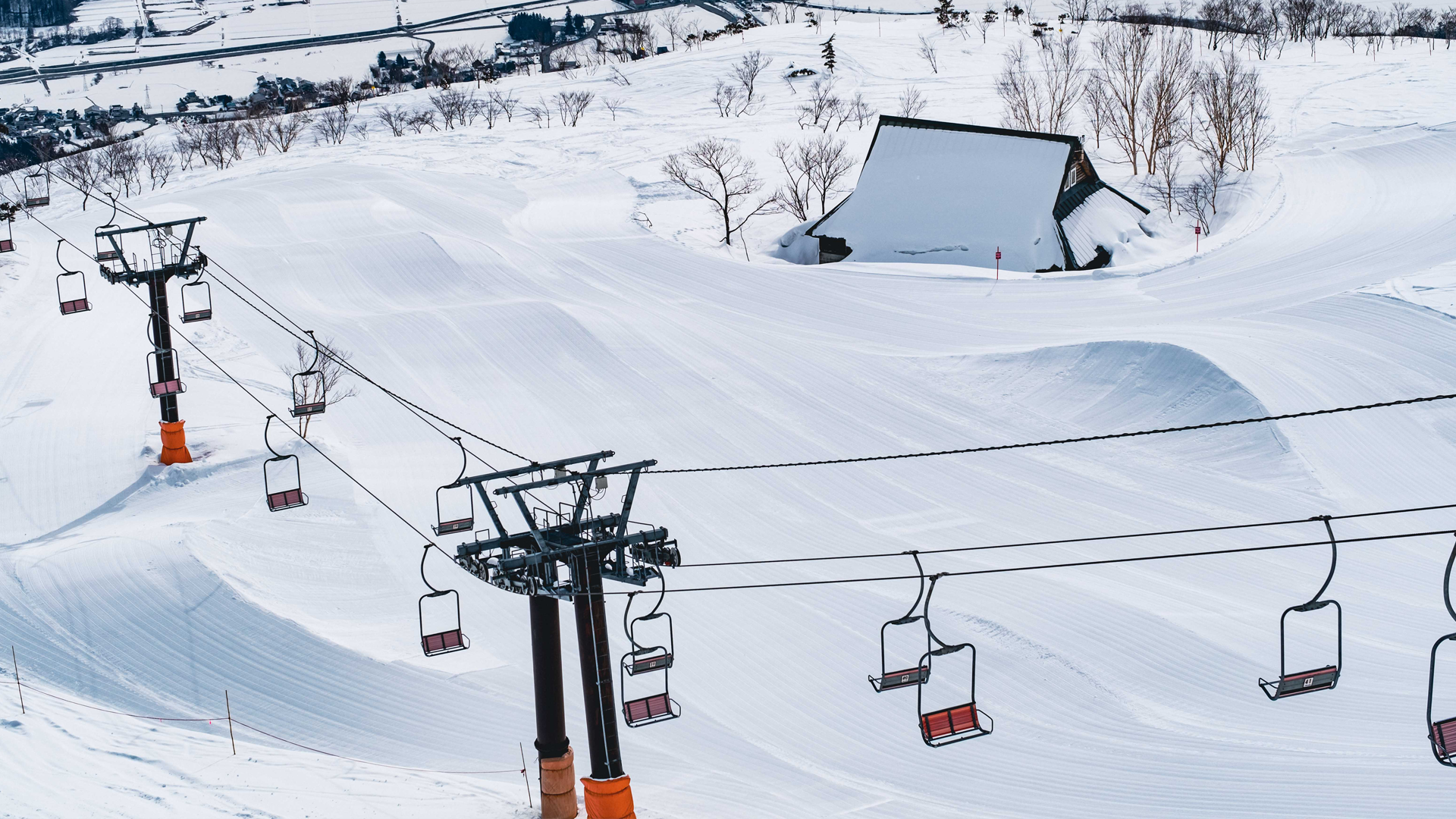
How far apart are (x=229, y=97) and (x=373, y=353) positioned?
73.3 meters

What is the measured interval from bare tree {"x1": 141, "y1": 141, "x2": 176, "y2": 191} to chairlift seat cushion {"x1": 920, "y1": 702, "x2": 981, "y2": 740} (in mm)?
49656

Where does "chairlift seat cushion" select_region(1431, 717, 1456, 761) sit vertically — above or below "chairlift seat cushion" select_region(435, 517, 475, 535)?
above

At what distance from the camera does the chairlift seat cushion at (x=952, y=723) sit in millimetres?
11844

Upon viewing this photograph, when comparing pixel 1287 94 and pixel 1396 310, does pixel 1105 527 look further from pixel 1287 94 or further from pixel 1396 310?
pixel 1287 94

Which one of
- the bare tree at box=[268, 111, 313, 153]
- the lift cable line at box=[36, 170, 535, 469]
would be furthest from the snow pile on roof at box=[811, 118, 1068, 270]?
the bare tree at box=[268, 111, 313, 153]

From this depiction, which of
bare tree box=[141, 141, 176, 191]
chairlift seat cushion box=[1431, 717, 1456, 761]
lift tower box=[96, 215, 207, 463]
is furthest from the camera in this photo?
bare tree box=[141, 141, 176, 191]

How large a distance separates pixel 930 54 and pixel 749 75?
33.8 feet

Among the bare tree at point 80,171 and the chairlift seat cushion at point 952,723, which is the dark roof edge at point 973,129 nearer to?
the chairlift seat cushion at point 952,723

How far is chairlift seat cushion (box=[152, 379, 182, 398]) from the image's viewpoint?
1005 inches

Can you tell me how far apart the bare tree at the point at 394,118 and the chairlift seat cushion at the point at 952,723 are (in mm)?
53562

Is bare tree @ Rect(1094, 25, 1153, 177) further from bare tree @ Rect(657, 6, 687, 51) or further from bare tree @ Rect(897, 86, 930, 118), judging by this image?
bare tree @ Rect(657, 6, 687, 51)

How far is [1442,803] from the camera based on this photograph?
16.1 m

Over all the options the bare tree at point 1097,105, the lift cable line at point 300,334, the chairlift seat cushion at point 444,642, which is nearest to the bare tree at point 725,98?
the bare tree at point 1097,105

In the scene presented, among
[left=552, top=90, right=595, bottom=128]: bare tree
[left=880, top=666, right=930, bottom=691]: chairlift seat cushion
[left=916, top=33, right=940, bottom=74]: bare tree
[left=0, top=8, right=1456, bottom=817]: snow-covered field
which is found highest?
[left=916, top=33, right=940, bottom=74]: bare tree
